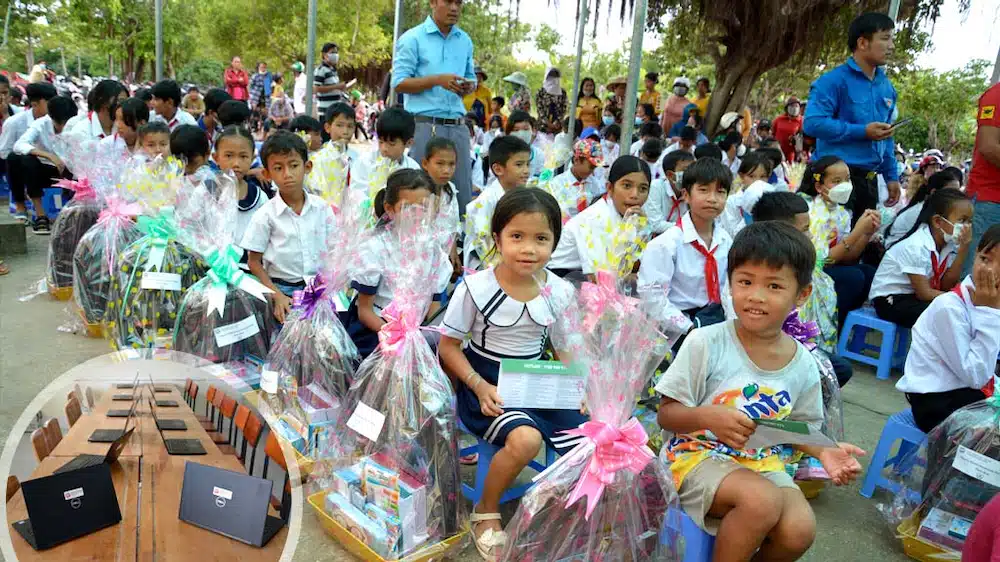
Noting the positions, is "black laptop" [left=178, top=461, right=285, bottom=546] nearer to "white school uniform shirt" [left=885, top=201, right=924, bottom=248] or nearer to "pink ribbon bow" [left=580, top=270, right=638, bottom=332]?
"pink ribbon bow" [left=580, top=270, right=638, bottom=332]

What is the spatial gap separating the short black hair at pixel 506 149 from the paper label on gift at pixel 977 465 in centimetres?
282

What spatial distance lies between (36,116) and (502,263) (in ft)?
22.1

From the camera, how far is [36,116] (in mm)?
7078

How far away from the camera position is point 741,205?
5.41m

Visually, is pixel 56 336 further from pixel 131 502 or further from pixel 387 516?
pixel 131 502

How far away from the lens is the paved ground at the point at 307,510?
2.47 m

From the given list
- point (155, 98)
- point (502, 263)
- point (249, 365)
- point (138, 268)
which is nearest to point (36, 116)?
point (155, 98)

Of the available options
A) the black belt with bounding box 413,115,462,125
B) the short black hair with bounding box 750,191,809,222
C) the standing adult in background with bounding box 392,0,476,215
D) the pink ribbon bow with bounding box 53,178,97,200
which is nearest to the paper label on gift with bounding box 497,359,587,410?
the short black hair with bounding box 750,191,809,222

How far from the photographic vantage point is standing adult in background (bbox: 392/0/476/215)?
4.76m

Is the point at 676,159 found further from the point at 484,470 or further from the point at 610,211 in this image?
the point at 484,470

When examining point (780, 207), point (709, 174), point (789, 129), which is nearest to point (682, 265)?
point (709, 174)

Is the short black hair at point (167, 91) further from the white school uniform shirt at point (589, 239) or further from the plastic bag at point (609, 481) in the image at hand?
the plastic bag at point (609, 481)

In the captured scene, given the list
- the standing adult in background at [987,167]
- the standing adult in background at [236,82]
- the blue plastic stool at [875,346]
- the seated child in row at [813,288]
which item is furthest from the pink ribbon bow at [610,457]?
the standing adult in background at [236,82]

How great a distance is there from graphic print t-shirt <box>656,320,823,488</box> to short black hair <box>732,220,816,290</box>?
0.23 meters
